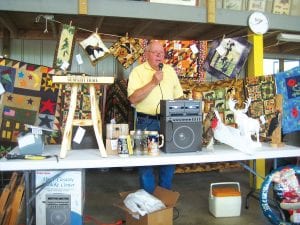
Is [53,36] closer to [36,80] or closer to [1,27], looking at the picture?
[1,27]

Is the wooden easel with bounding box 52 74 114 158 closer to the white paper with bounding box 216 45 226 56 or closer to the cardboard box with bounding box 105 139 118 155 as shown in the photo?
the cardboard box with bounding box 105 139 118 155

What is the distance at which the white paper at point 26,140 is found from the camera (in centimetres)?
205

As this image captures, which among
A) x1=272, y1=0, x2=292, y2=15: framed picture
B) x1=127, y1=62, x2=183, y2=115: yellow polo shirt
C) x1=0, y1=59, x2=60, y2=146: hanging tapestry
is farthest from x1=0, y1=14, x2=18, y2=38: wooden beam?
x1=272, y1=0, x2=292, y2=15: framed picture

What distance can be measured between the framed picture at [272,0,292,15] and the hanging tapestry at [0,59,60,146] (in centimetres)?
280

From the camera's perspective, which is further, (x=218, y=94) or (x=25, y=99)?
(x=218, y=94)

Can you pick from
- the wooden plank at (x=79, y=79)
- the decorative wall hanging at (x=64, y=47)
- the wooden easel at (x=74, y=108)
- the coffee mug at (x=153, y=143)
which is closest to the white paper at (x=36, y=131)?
the wooden easel at (x=74, y=108)

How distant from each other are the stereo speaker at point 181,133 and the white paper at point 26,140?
0.85 meters

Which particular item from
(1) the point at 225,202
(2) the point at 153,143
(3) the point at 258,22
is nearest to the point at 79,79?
(2) the point at 153,143

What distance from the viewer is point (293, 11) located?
4.17 metres

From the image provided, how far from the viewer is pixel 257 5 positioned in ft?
13.1

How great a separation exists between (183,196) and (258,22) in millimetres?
2254

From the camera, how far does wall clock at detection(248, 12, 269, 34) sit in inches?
153

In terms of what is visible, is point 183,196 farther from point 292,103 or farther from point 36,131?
point 36,131

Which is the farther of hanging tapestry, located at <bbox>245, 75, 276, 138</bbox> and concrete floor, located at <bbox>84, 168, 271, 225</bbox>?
hanging tapestry, located at <bbox>245, 75, 276, 138</bbox>
